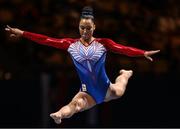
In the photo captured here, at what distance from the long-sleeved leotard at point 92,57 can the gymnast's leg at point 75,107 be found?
0.05 meters

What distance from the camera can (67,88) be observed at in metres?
7.58

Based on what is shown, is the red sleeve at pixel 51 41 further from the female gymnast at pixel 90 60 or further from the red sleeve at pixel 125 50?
the red sleeve at pixel 125 50

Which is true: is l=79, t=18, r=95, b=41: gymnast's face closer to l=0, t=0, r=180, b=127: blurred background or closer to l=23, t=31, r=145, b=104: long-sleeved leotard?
l=23, t=31, r=145, b=104: long-sleeved leotard

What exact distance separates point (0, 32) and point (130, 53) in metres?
3.11

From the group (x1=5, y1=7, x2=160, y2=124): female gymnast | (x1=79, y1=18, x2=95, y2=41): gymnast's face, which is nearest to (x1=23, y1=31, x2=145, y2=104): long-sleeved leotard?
(x1=5, y1=7, x2=160, y2=124): female gymnast

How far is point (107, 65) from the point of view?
7.69 m

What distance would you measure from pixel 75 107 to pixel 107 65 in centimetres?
235

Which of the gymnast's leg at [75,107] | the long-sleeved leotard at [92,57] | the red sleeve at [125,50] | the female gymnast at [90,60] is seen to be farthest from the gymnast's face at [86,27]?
the gymnast's leg at [75,107]

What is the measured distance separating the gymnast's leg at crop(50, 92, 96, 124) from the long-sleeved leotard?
5 cm

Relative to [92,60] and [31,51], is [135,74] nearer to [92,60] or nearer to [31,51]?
[31,51]

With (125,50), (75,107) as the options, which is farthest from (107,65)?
(75,107)

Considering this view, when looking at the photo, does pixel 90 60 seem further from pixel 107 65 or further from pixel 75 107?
pixel 107 65

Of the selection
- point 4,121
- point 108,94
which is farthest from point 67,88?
point 108,94

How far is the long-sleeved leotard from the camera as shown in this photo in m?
5.46
